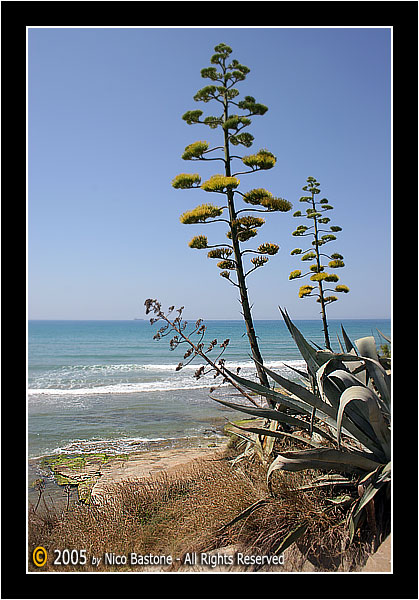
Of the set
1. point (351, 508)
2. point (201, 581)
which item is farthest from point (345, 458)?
point (201, 581)

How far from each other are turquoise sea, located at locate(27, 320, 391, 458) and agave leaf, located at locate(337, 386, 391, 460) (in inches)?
13.8

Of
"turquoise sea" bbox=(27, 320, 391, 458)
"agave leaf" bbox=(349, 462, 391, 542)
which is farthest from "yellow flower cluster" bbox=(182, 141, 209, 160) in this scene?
"agave leaf" bbox=(349, 462, 391, 542)

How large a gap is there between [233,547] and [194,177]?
104 inches

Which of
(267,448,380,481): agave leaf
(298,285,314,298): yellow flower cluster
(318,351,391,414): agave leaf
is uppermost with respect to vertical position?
(298,285,314,298): yellow flower cluster

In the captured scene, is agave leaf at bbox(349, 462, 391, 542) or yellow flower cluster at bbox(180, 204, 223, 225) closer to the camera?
agave leaf at bbox(349, 462, 391, 542)

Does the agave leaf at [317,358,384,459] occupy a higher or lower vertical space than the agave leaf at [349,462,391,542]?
higher

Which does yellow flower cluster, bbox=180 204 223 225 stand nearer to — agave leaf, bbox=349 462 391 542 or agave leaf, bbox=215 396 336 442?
agave leaf, bbox=215 396 336 442

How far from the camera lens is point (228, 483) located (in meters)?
2.87

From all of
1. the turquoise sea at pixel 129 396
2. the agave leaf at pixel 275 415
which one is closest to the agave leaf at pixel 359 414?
the agave leaf at pixel 275 415

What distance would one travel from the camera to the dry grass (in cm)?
235

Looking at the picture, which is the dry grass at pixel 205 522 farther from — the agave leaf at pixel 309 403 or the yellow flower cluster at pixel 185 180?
the yellow flower cluster at pixel 185 180

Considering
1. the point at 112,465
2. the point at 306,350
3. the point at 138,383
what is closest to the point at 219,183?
the point at 306,350

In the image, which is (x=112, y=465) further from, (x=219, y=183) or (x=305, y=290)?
(x=219, y=183)

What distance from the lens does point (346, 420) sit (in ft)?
8.08
